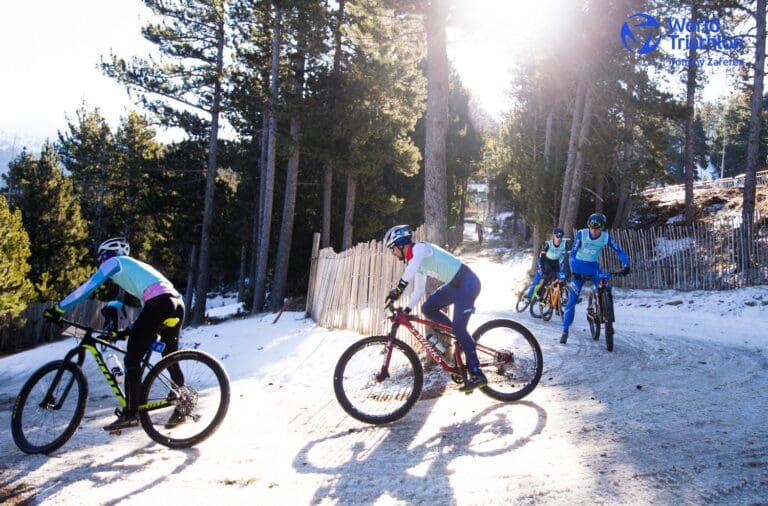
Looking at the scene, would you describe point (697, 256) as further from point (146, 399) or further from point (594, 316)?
point (146, 399)

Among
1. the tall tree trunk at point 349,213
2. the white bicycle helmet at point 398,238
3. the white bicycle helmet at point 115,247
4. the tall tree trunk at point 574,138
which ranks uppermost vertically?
the tall tree trunk at point 574,138

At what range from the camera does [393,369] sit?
559 cm

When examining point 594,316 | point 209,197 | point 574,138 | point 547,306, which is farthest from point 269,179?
point 594,316

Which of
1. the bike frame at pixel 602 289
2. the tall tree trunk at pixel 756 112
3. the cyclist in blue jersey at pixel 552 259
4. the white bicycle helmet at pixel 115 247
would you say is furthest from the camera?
the tall tree trunk at pixel 756 112

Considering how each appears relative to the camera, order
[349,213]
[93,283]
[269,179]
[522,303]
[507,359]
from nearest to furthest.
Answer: [93,283] → [507,359] → [522,303] → [269,179] → [349,213]

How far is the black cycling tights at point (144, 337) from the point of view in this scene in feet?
16.7

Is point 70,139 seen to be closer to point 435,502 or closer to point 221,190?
point 221,190

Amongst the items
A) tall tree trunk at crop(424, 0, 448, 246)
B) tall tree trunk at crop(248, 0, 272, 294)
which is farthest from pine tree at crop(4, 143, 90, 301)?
tall tree trunk at crop(424, 0, 448, 246)

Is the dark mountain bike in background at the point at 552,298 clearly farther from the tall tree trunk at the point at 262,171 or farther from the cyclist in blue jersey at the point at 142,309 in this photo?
the tall tree trunk at the point at 262,171

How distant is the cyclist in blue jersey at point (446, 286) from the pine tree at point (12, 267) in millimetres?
23335

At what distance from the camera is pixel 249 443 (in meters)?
5.18

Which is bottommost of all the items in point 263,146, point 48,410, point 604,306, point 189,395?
point 48,410

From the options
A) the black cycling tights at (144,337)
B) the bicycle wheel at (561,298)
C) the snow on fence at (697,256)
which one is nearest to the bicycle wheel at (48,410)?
the black cycling tights at (144,337)

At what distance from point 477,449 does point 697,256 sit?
14.2 meters
